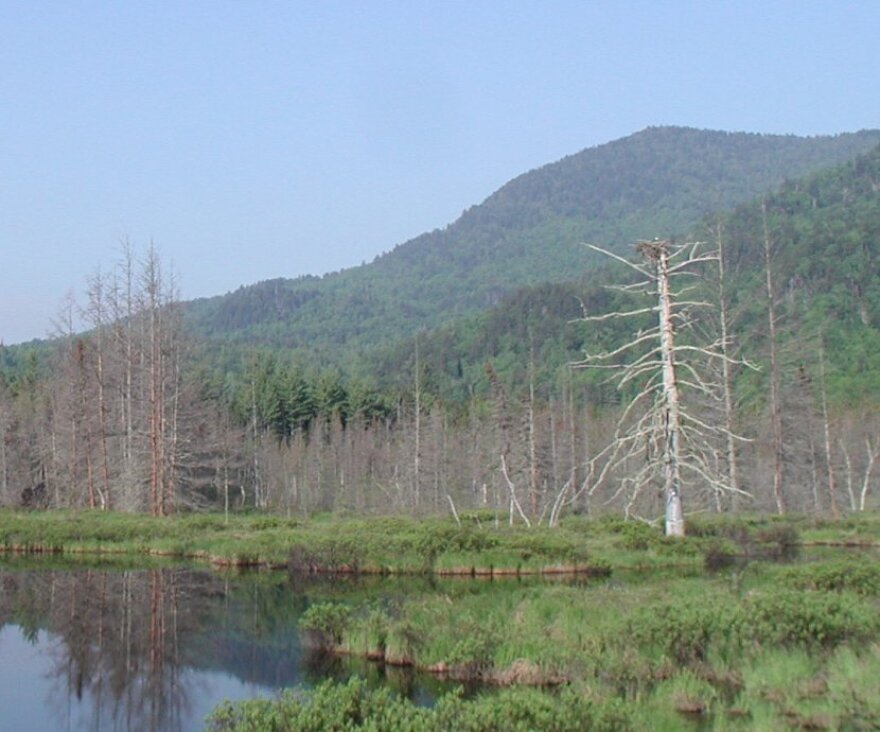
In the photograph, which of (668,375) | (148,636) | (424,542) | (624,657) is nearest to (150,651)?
(148,636)

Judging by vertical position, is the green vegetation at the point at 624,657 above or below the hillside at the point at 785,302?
below

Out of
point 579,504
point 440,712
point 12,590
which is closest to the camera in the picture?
point 440,712

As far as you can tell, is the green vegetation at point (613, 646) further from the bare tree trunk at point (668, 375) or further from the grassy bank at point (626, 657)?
the bare tree trunk at point (668, 375)

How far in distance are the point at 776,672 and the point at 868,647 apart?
3.99 feet

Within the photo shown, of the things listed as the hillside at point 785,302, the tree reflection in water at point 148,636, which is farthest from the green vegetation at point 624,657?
the hillside at point 785,302

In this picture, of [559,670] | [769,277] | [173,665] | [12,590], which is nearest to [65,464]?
[12,590]

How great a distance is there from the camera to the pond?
13.2 meters

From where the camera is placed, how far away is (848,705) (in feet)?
35.1

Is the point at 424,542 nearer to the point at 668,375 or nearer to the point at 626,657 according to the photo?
the point at 668,375

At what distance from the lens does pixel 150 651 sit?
16.4 metres

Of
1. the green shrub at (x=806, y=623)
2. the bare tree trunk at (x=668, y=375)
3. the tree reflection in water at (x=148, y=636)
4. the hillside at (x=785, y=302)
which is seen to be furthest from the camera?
the hillside at (x=785, y=302)

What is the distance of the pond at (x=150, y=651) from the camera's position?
13219 mm

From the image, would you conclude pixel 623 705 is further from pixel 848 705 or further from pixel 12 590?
pixel 12 590

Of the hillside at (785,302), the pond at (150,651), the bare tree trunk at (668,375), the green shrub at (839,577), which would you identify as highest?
the hillside at (785,302)
